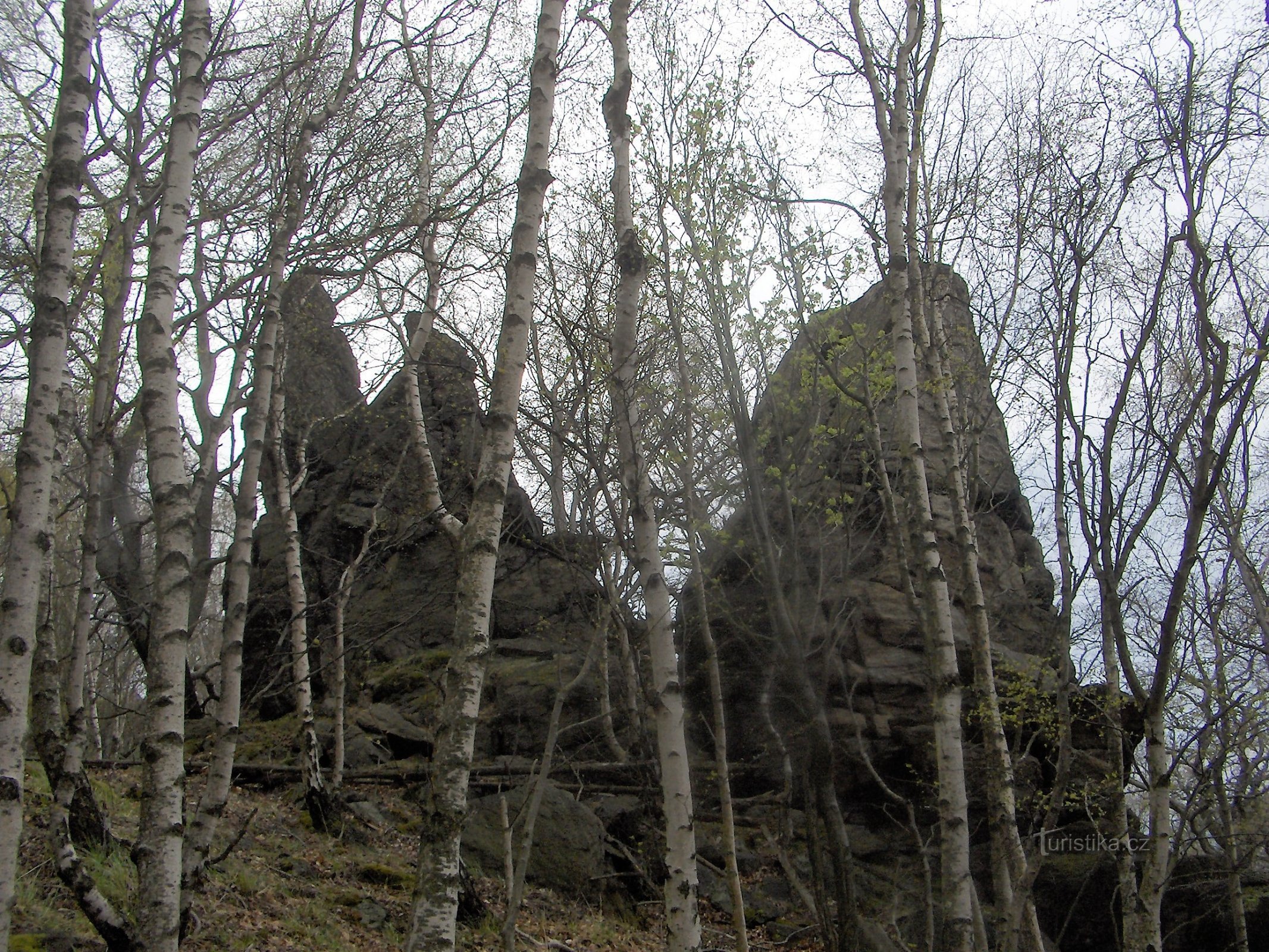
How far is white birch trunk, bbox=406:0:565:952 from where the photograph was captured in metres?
4.29

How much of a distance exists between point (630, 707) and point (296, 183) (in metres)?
7.11

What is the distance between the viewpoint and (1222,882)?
11.9 m

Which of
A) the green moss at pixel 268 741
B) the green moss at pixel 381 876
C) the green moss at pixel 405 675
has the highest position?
the green moss at pixel 405 675

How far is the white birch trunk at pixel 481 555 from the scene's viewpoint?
14.1 feet

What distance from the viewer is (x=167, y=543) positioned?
4.82 metres

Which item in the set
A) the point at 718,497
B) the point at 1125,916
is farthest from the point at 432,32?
the point at 1125,916

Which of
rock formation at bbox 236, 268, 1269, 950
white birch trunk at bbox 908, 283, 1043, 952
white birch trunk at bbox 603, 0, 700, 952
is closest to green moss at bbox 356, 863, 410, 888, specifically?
rock formation at bbox 236, 268, 1269, 950

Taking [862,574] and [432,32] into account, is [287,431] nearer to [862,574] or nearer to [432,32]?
[432,32]

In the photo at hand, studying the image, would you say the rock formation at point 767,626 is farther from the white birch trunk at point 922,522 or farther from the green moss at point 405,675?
the white birch trunk at point 922,522

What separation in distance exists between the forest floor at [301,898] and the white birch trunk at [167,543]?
6.18ft

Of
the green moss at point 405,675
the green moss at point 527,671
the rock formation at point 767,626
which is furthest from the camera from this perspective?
the green moss at point 405,675

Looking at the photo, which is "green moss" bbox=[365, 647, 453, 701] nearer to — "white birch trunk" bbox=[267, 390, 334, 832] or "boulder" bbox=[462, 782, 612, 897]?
"boulder" bbox=[462, 782, 612, 897]

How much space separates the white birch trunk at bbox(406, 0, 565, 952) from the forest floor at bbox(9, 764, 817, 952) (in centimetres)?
272

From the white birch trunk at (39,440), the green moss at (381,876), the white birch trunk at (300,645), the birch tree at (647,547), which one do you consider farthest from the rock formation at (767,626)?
the white birch trunk at (39,440)
